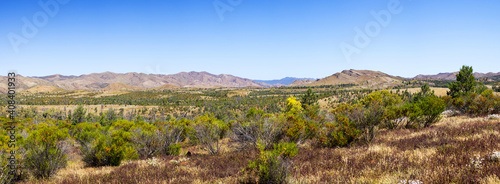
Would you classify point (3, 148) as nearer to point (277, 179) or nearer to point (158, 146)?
point (158, 146)

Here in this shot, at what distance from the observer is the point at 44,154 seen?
24.2 feet

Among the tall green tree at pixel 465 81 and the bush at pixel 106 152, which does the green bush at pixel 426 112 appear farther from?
the tall green tree at pixel 465 81

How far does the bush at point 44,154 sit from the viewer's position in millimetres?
7246

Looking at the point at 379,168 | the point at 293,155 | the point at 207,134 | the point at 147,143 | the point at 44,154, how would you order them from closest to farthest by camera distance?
the point at 379,168
the point at 293,155
the point at 44,154
the point at 207,134
the point at 147,143

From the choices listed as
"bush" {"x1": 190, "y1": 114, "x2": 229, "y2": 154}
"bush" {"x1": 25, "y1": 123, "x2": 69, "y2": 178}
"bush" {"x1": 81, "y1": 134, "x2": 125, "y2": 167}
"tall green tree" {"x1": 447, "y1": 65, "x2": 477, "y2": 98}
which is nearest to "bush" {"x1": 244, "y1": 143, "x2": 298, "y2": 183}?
"bush" {"x1": 190, "y1": 114, "x2": 229, "y2": 154}

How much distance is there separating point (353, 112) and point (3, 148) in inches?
497

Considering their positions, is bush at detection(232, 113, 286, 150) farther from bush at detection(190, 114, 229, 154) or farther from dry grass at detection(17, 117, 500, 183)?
dry grass at detection(17, 117, 500, 183)

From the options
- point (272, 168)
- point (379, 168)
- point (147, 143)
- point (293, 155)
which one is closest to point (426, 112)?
point (379, 168)

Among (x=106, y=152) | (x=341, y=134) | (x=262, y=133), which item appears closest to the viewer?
(x=341, y=134)

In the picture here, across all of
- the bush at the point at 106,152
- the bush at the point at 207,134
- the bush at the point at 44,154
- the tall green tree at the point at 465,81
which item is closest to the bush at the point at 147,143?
the bush at the point at 106,152

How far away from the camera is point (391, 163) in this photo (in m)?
5.54

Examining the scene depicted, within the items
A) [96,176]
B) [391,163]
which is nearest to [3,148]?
[96,176]

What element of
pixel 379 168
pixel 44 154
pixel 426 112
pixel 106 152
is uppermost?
pixel 426 112

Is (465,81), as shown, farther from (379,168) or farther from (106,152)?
(106,152)
